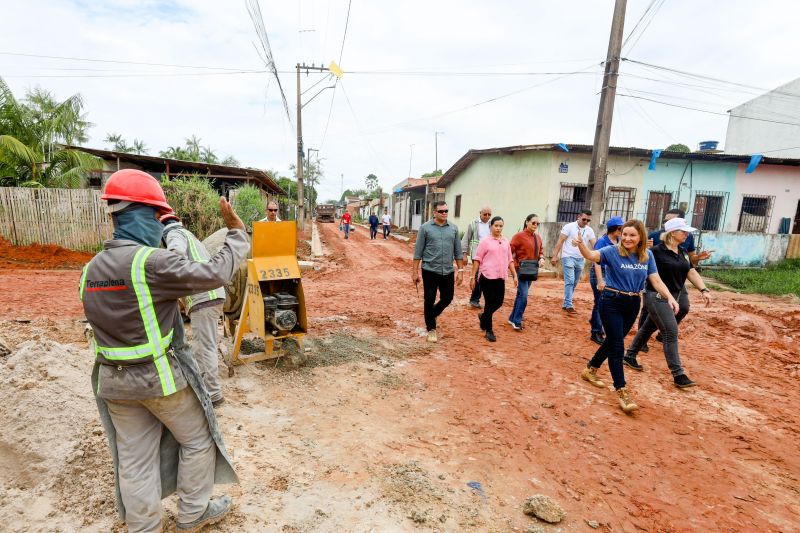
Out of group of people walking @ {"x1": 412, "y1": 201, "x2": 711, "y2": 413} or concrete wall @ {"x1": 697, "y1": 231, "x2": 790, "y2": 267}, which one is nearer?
group of people walking @ {"x1": 412, "y1": 201, "x2": 711, "y2": 413}

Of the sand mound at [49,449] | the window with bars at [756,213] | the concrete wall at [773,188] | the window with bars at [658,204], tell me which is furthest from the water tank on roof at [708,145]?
the sand mound at [49,449]

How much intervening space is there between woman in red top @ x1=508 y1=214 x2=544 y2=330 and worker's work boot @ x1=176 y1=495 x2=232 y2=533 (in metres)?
4.90

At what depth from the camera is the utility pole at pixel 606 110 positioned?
884 centimetres

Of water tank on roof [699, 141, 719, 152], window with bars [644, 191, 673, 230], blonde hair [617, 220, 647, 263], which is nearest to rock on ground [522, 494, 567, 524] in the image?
blonde hair [617, 220, 647, 263]

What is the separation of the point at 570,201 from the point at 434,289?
32.8ft

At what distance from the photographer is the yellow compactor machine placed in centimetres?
405

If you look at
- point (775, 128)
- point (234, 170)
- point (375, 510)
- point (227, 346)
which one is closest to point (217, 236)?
point (227, 346)

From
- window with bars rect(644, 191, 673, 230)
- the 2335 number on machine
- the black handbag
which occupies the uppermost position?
window with bars rect(644, 191, 673, 230)

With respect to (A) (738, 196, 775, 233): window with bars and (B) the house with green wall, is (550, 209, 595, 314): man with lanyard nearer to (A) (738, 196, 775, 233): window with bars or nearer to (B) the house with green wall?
(B) the house with green wall

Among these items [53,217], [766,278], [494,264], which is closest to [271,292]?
[494,264]

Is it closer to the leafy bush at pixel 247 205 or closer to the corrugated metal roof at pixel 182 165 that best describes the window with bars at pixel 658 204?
the leafy bush at pixel 247 205

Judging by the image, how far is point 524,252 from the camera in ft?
20.3

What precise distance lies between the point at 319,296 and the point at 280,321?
13.0ft

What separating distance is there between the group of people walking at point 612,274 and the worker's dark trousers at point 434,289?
1 cm
